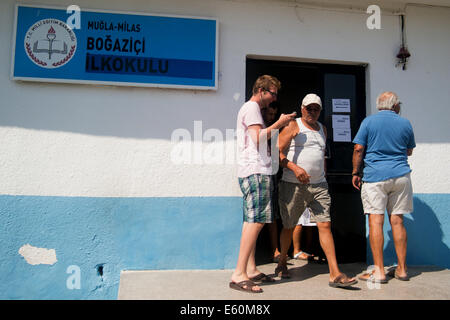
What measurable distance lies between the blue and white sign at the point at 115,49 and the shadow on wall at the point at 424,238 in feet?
8.83

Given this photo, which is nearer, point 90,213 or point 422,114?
point 90,213

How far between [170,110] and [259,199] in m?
1.52

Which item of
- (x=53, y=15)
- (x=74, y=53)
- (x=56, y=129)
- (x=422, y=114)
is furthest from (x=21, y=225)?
(x=422, y=114)

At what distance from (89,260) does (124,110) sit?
5.22 ft

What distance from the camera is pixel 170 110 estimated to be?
3881mm

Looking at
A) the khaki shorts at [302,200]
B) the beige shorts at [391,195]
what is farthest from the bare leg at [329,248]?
the beige shorts at [391,195]

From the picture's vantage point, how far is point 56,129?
3.75 metres

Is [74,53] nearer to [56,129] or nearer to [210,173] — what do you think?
[56,129]

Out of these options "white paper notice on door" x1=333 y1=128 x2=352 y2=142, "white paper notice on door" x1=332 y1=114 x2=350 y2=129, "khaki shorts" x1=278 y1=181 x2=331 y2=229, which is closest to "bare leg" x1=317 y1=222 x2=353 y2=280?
"khaki shorts" x1=278 y1=181 x2=331 y2=229

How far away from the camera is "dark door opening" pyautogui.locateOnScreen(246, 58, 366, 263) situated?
4.25 m

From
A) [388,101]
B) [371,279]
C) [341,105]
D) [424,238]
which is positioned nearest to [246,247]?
[371,279]

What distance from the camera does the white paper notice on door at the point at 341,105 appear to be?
14.3 ft

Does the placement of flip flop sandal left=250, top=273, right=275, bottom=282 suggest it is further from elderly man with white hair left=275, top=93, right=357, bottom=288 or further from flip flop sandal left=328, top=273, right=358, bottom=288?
flip flop sandal left=328, top=273, right=358, bottom=288

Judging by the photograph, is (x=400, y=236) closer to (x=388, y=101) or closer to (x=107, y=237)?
(x=388, y=101)
